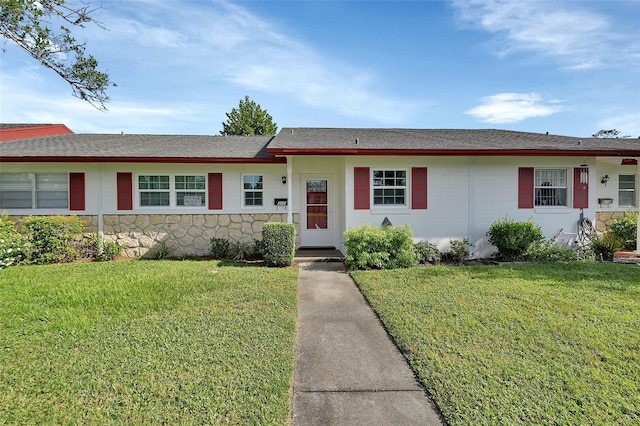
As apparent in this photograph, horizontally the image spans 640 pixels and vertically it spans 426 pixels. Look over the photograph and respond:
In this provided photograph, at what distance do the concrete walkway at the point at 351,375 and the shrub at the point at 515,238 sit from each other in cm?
515

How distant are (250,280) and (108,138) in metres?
8.83

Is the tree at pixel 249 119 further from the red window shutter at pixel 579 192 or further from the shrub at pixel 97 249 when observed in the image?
the red window shutter at pixel 579 192

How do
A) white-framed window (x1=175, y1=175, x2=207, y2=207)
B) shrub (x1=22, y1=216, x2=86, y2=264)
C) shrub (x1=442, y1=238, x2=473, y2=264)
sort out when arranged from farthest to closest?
white-framed window (x1=175, y1=175, x2=207, y2=207) < shrub (x1=442, y1=238, x2=473, y2=264) < shrub (x1=22, y1=216, x2=86, y2=264)

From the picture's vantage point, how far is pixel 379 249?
722cm

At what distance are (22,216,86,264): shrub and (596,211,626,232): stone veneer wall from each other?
16098 millimetres

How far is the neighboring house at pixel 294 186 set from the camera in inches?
332

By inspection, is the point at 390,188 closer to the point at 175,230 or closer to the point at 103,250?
the point at 175,230

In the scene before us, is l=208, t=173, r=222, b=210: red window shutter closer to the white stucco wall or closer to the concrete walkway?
the white stucco wall

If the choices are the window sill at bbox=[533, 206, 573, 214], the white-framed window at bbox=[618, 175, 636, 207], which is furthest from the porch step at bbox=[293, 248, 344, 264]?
the white-framed window at bbox=[618, 175, 636, 207]

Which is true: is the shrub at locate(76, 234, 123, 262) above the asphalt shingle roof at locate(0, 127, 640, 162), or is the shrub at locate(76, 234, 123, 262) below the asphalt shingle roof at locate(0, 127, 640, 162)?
below

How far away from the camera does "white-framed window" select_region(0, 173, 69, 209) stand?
869 centimetres

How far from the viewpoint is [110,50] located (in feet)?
22.2

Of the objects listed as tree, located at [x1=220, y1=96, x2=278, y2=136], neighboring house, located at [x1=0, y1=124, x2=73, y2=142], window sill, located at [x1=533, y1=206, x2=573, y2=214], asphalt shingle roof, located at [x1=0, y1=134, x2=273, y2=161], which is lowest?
window sill, located at [x1=533, y1=206, x2=573, y2=214]

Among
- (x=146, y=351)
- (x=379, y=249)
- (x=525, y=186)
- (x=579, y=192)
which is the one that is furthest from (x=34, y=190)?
(x=579, y=192)
